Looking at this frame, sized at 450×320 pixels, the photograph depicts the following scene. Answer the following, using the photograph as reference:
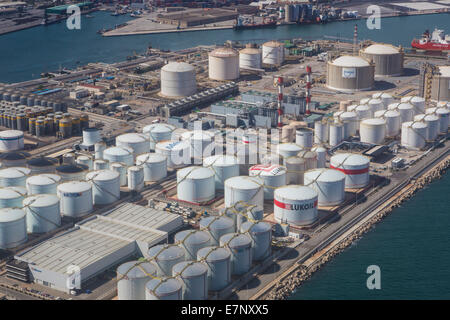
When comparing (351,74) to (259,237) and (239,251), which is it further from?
(239,251)

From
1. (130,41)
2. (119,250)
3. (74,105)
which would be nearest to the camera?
(119,250)

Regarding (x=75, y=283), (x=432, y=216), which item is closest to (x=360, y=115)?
(x=432, y=216)

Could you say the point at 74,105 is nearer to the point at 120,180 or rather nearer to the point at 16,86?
the point at 16,86

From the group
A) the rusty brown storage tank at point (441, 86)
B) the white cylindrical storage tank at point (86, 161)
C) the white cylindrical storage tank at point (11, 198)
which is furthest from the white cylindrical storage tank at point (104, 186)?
the rusty brown storage tank at point (441, 86)

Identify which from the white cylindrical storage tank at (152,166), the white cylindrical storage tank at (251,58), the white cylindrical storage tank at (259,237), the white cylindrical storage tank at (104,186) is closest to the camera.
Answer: the white cylindrical storage tank at (259,237)

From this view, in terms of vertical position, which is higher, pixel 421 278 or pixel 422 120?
pixel 422 120

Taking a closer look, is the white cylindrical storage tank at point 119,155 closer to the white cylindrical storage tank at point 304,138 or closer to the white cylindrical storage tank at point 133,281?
the white cylindrical storage tank at point 304,138

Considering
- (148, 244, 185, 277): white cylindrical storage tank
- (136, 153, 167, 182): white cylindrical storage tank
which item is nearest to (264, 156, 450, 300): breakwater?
(148, 244, 185, 277): white cylindrical storage tank
